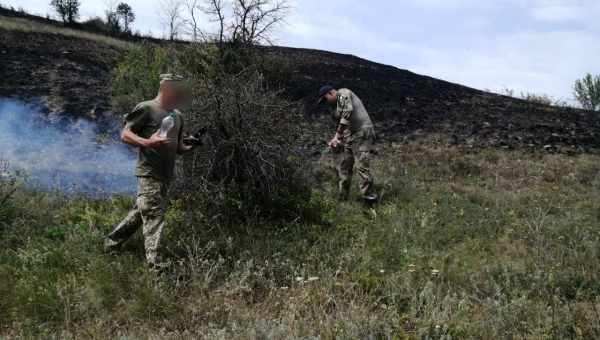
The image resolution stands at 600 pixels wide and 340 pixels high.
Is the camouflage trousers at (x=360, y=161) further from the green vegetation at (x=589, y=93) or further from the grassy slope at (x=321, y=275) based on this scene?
the green vegetation at (x=589, y=93)

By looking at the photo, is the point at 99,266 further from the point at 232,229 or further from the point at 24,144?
the point at 24,144

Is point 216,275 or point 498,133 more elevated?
point 498,133

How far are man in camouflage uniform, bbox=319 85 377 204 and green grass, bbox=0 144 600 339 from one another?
1.29 feet

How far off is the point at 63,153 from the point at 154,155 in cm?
570

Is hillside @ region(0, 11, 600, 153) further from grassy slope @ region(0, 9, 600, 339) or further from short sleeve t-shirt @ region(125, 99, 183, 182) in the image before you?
short sleeve t-shirt @ region(125, 99, 183, 182)

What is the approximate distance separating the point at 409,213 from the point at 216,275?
10.9 ft

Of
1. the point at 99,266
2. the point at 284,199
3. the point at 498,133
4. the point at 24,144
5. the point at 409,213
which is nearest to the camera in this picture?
the point at 99,266

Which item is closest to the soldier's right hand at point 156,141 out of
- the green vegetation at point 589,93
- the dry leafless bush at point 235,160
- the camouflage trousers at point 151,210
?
the camouflage trousers at point 151,210

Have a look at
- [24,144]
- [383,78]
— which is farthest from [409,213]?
[383,78]

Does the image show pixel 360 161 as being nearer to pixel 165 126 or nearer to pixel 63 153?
pixel 165 126

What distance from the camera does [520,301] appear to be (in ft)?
12.1

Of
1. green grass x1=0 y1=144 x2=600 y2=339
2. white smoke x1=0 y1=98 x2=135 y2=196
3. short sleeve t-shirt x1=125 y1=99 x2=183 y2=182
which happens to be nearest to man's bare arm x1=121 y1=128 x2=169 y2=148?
short sleeve t-shirt x1=125 y1=99 x2=183 y2=182

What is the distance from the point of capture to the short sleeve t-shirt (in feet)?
14.0

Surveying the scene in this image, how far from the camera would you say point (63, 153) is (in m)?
9.04
